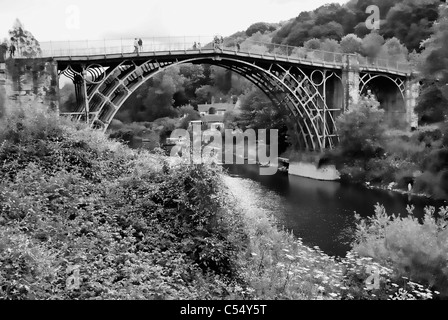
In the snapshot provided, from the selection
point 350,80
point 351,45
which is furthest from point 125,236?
point 351,45

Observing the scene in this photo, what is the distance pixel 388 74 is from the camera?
126 feet

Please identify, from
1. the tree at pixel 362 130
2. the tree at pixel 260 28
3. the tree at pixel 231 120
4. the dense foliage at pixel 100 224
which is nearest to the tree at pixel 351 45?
the tree at pixel 231 120

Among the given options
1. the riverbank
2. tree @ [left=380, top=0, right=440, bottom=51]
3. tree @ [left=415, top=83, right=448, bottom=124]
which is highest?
tree @ [left=380, top=0, right=440, bottom=51]

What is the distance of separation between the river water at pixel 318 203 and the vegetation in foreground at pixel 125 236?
5.06 m

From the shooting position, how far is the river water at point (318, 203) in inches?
709

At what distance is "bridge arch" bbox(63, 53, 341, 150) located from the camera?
23.4m

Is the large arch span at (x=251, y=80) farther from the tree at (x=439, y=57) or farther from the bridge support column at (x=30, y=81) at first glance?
the tree at (x=439, y=57)

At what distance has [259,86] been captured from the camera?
34.2 metres

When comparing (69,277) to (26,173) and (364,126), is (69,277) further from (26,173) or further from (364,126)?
(364,126)

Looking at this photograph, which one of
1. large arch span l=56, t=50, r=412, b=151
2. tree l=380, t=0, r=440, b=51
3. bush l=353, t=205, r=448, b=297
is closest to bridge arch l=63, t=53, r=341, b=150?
large arch span l=56, t=50, r=412, b=151

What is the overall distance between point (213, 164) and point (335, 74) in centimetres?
2723

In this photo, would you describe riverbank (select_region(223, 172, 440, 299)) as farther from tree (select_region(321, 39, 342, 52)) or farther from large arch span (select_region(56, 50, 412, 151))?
tree (select_region(321, 39, 342, 52))

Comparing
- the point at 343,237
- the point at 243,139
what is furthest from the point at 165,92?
the point at 343,237

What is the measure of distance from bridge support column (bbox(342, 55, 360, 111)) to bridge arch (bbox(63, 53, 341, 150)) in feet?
2.78
